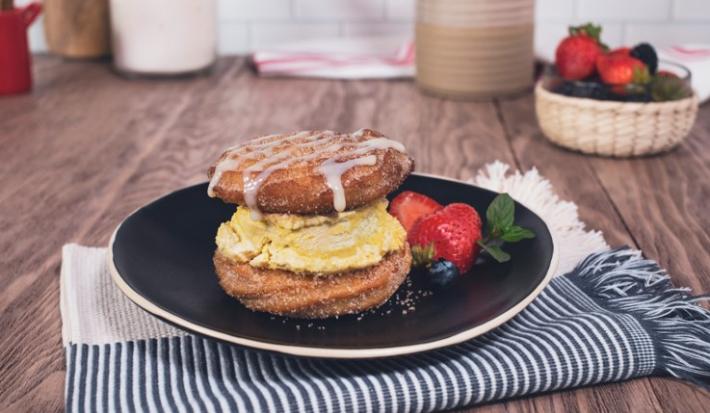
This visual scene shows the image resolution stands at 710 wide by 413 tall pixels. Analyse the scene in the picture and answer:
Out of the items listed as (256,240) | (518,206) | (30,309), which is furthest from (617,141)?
(30,309)

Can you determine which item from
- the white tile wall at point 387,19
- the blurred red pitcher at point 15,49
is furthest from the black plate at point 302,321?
the white tile wall at point 387,19

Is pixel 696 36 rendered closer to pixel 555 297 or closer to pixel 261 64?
pixel 261 64

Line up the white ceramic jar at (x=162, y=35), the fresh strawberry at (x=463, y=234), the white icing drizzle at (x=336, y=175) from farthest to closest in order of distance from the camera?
the white ceramic jar at (x=162, y=35) → the fresh strawberry at (x=463, y=234) → the white icing drizzle at (x=336, y=175)

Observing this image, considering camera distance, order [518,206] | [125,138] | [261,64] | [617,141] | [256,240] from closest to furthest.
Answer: [256,240] < [518,206] < [617,141] < [125,138] < [261,64]

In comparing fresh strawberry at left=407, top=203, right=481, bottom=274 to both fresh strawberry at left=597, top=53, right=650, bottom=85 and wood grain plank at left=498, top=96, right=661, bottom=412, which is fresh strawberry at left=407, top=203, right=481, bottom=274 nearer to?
wood grain plank at left=498, top=96, right=661, bottom=412

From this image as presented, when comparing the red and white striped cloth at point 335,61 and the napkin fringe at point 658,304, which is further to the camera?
the red and white striped cloth at point 335,61

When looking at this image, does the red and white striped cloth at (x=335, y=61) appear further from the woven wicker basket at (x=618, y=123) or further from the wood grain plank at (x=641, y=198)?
the woven wicker basket at (x=618, y=123)

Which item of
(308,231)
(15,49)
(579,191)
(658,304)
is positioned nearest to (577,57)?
(579,191)
